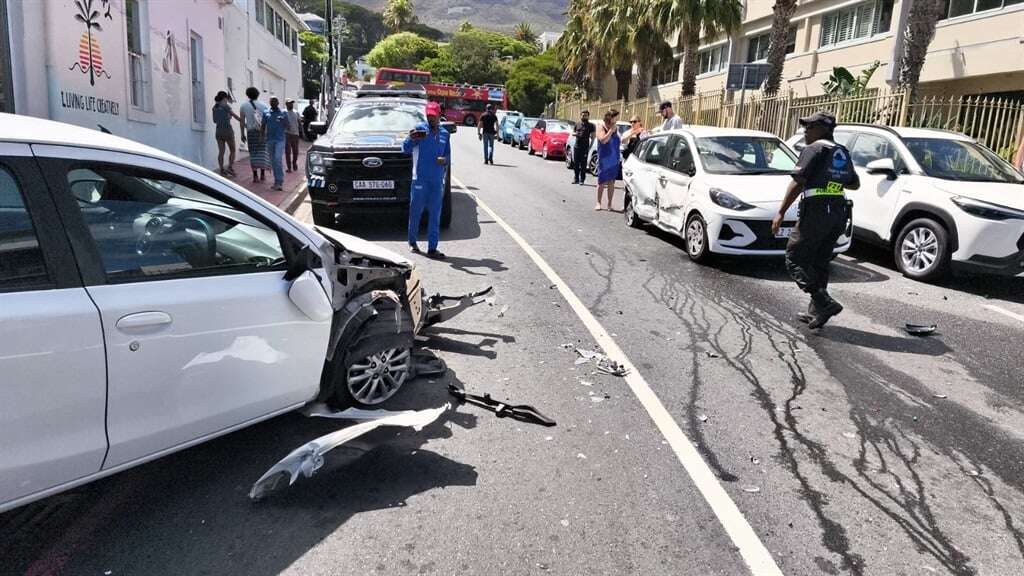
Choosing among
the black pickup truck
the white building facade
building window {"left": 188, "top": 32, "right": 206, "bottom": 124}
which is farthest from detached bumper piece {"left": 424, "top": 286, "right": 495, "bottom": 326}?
building window {"left": 188, "top": 32, "right": 206, "bottom": 124}

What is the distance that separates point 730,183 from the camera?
877cm

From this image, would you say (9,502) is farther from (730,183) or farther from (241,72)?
(241,72)

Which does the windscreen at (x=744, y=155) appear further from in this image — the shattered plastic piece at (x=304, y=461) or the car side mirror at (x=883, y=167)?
the shattered plastic piece at (x=304, y=461)

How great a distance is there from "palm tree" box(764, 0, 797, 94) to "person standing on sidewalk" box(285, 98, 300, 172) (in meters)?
13.2

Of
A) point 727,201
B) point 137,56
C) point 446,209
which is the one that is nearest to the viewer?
point 727,201

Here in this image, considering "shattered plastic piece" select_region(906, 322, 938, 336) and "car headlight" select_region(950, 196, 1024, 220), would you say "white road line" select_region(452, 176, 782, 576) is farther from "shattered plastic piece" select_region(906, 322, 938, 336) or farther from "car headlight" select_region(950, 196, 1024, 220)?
"car headlight" select_region(950, 196, 1024, 220)

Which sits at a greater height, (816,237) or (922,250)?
(816,237)

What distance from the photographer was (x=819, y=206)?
6.21 m

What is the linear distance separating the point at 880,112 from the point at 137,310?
51.7 ft

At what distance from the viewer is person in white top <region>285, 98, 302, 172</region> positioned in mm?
16328

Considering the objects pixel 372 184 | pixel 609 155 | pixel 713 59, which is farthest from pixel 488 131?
pixel 713 59

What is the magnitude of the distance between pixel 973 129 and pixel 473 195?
954cm

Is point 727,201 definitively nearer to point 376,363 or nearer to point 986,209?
point 986,209

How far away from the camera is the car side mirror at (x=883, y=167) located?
888 cm
